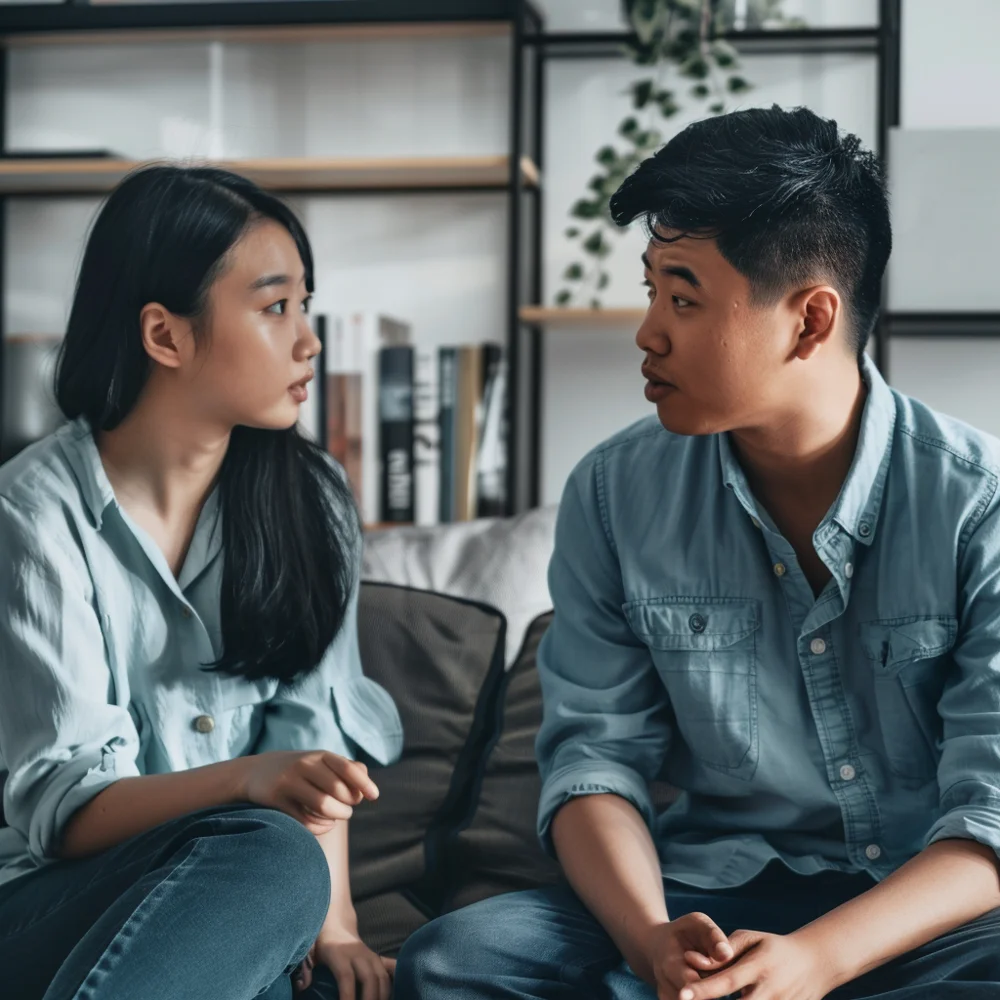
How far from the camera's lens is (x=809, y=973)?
104 centimetres

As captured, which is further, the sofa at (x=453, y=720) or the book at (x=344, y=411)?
the book at (x=344, y=411)

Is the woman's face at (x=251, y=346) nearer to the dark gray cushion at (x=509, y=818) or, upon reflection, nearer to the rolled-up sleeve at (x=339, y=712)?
the rolled-up sleeve at (x=339, y=712)

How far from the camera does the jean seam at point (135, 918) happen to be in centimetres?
99

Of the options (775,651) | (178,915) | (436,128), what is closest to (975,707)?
(775,651)

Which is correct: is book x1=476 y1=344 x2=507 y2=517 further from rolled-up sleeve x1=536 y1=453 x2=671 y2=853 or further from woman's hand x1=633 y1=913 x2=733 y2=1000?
woman's hand x1=633 y1=913 x2=733 y2=1000

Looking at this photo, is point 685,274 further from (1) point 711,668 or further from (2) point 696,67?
(2) point 696,67

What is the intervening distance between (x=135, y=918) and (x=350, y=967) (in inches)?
11.1

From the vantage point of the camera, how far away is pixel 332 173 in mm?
2244

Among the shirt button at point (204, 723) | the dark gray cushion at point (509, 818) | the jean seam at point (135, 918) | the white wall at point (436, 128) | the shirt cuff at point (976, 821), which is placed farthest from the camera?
the white wall at point (436, 128)

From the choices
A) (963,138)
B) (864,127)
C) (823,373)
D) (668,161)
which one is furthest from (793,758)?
(864,127)

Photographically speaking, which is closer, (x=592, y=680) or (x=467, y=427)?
(x=592, y=680)

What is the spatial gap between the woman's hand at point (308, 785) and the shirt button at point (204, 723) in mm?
173

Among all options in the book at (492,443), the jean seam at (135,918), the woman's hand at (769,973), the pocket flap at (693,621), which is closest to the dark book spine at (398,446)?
the book at (492,443)

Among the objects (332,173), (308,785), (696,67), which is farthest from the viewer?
(332,173)
